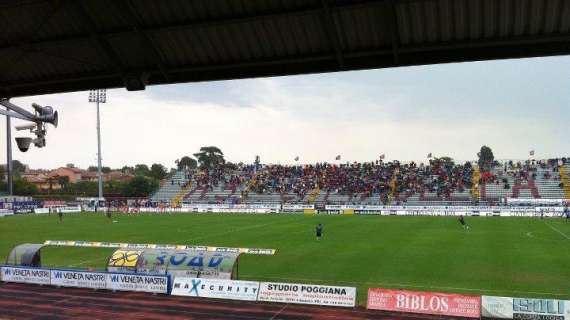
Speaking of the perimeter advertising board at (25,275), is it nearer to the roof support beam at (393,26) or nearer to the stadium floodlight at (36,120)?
the stadium floodlight at (36,120)

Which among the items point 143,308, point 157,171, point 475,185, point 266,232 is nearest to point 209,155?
point 157,171

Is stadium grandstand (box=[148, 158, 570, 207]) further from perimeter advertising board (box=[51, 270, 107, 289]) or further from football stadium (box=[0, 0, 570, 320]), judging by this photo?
perimeter advertising board (box=[51, 270, 107, 289])

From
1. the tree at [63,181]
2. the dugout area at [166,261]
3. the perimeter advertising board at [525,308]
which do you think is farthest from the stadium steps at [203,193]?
the perimeter advertising board at [525,308]

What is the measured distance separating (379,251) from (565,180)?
56.7 m

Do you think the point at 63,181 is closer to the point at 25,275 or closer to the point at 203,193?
the point at 203,193

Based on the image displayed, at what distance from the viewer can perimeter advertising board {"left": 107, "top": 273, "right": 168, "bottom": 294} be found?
21.3 metres

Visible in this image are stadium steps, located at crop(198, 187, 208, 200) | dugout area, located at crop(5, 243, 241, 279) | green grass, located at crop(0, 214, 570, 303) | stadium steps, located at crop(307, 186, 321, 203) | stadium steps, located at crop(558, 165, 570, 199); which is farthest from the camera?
stadium steps, located at crop(198, 187, 208, 200)

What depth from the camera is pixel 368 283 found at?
73.4 ft

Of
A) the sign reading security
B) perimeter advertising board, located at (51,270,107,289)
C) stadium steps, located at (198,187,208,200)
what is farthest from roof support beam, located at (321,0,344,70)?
stadium steps, located at (198,187,208,200)

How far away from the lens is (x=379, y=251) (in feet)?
103

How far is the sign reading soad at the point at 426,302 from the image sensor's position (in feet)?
56.1

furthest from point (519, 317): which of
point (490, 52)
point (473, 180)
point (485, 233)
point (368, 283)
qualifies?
point (473, 180)

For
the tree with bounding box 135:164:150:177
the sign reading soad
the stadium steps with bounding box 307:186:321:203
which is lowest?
the sign reading soad

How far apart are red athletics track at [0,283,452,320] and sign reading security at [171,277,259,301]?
318 millimetres
